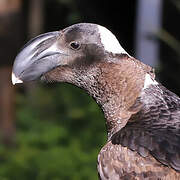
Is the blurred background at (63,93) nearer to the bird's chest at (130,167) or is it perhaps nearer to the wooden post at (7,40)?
the wooden post at (7,40)

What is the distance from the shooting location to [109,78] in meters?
5.59

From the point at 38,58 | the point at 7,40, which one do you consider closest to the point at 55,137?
the point at 7,40

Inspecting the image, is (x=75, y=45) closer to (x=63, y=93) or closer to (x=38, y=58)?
(x=38, y=58)

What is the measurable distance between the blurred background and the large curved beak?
3.62m

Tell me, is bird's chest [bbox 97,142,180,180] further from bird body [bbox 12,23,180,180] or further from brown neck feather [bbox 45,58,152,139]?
brown neck feather [bbox 45,58,152,139]

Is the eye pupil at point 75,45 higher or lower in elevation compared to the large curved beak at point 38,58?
higher

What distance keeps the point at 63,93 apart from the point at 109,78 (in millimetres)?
8218

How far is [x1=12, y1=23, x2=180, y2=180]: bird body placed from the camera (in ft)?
17.5

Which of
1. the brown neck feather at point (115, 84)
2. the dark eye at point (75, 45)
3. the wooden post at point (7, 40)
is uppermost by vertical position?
the dark eye at point (75, 45)

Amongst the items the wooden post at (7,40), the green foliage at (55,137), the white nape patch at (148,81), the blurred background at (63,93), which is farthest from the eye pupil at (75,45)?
the wooden post at (7,40)

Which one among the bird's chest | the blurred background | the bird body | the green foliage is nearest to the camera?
the bird's chest

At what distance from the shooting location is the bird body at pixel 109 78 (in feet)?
17.5

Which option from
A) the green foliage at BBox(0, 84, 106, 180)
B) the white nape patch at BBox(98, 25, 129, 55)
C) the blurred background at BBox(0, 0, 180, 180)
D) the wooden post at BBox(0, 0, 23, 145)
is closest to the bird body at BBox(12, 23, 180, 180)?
the white nape patch at BBox(98, 25, 129, 55)

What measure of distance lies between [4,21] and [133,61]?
5.39m
